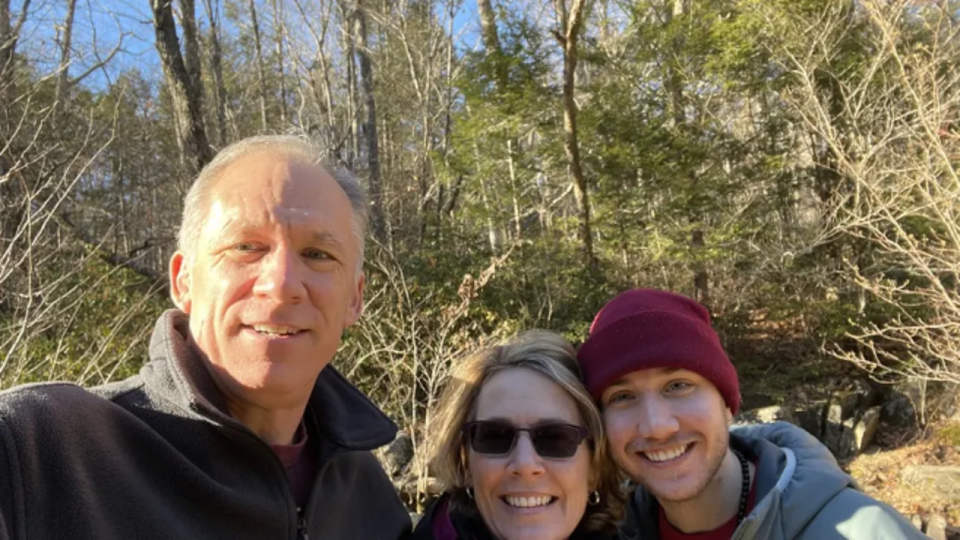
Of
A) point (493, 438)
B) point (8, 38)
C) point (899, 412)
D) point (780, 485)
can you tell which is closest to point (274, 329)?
point (493, 438)

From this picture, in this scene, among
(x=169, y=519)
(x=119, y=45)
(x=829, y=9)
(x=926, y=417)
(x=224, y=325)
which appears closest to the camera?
(x=169, y=519)

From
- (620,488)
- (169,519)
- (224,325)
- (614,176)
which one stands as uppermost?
(614,176)

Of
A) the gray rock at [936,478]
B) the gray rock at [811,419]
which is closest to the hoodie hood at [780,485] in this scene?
the gray rock at [936,478]

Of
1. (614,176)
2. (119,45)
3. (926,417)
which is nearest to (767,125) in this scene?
(614,176)

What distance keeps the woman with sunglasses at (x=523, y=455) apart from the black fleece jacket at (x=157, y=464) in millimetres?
323

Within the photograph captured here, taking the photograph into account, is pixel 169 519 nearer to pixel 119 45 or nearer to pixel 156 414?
pixel 156 414

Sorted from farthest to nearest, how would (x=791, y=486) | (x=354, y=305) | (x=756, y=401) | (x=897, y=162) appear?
(x=756, y=401) < (x=897, y=162) < (x=354, y=305) < (x=791, y=486)

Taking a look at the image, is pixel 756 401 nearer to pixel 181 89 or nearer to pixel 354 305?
pixel 181 89

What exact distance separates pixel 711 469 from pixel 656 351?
1.28ft

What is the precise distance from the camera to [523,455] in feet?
6.65

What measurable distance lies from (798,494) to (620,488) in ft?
1.94

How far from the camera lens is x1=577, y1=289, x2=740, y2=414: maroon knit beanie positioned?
2.05 m

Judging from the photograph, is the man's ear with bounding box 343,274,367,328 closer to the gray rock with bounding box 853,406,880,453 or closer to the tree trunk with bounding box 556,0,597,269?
the tree trunk with bounding box 556,0,597,269

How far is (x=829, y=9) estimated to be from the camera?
11148mm
